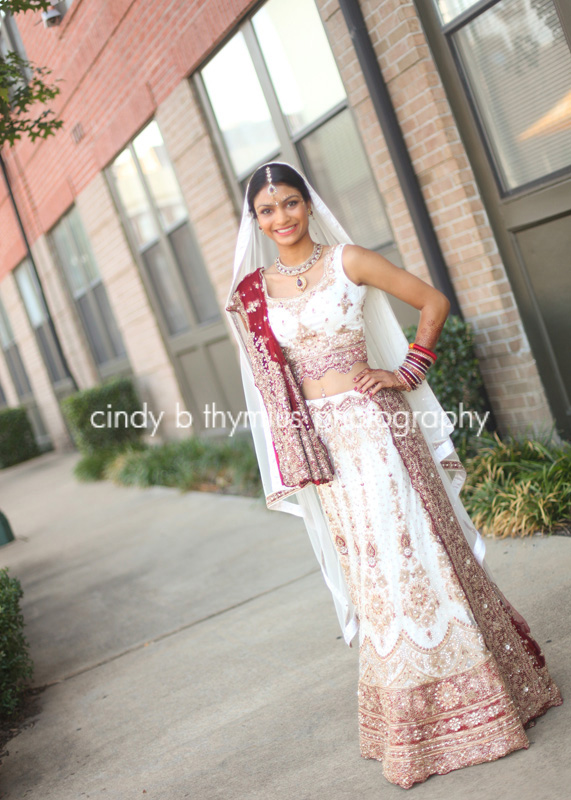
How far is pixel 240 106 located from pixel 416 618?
5917 mm

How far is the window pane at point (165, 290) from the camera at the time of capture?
32.0 ft

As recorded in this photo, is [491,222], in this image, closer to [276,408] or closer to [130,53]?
[276,408]

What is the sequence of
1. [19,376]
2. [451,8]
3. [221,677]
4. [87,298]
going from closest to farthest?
1. [221,677]
2. [451,8]
3. [87,298]
4. [19,376]

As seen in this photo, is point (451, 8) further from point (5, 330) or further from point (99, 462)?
point (5, 330)

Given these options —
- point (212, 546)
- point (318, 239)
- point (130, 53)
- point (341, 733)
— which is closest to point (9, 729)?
point (341, 733)

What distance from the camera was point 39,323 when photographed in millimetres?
15414

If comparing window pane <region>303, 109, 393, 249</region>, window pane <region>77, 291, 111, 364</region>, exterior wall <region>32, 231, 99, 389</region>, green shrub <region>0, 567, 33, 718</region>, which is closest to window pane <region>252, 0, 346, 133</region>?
window pane <region>303, 109, 393, 249</region>

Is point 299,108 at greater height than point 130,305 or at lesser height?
greater

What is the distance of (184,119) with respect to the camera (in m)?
7.82

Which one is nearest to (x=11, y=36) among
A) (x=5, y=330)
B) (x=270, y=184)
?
(x=5, y=330)

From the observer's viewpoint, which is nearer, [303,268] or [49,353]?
[303,268]

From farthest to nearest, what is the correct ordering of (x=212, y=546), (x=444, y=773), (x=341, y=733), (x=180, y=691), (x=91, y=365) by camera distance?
(x=91, y=365) → (x=212, y=546) → (x=180, y=691) → (x=341, y=733) → (x=444, y=773)

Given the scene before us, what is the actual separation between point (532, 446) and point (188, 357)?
581 centimetres

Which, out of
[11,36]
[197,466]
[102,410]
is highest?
[11,36]
